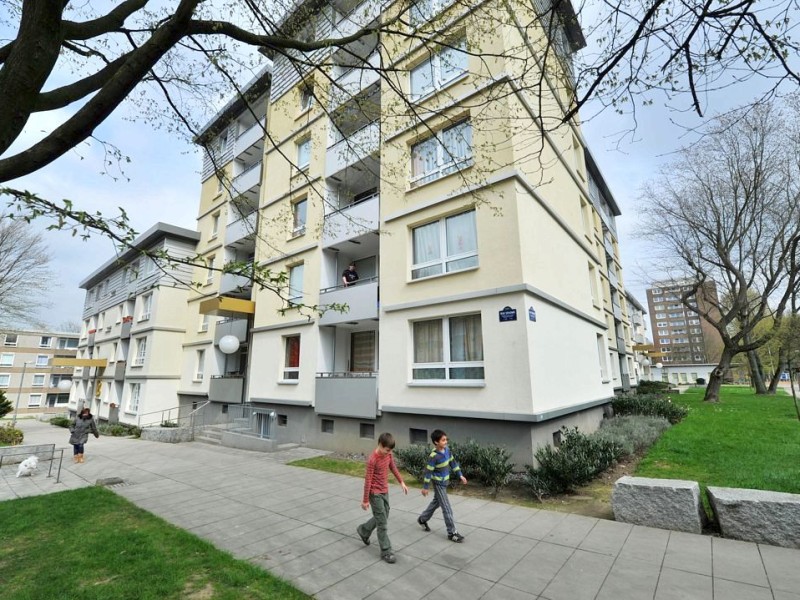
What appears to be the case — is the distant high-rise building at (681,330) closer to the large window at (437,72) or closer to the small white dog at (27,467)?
the large window at (437,72)

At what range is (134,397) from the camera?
23.0 m

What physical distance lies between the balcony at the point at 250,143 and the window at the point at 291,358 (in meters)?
11.3

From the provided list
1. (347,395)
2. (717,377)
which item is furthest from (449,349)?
(717,377)

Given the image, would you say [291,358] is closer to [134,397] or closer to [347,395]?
[347,395]

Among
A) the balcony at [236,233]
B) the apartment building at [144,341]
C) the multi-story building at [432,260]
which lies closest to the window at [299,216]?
the multi-story building at [432,260]

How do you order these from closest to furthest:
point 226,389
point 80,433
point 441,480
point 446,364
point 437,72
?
point 441,480 → point 446,364 → point 437,72 → point 80,433 → point 226,389

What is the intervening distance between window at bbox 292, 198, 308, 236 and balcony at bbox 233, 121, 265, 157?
6364mm

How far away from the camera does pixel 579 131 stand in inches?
663

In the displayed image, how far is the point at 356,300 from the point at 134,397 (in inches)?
733

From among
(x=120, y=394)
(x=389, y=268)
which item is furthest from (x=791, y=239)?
(x=120, y=394)

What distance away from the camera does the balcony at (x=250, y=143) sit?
20.5 meters

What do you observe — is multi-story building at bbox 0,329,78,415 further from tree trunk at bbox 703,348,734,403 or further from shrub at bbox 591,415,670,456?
tree trunk at bbox 703,348,734,403

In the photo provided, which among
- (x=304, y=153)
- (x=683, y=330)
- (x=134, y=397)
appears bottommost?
(x=134, y=397)

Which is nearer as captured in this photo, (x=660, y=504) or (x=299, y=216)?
(x=660, y=504)
